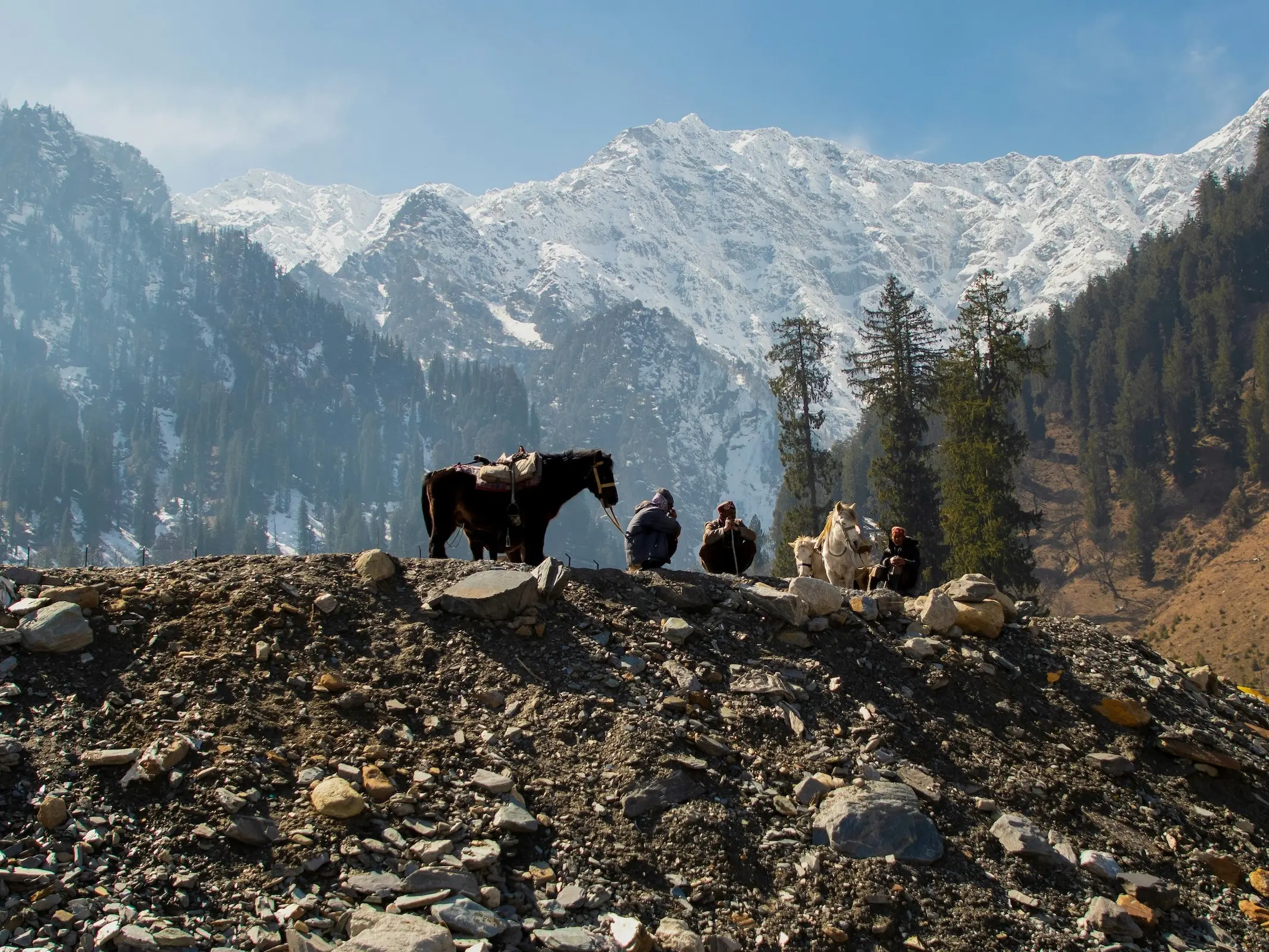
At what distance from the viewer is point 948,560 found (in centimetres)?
3078

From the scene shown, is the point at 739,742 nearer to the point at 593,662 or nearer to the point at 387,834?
the point at 593,662

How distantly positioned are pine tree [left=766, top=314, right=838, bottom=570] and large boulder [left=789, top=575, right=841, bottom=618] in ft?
78.7

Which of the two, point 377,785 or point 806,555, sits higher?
point 806,555

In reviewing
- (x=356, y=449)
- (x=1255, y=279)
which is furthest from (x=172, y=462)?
(x=1255, y=279)

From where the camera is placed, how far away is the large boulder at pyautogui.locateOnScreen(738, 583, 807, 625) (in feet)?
32.7

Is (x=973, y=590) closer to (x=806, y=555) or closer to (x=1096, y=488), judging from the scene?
(x=806, y=555)

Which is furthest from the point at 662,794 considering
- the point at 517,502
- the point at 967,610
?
the point at 517,502

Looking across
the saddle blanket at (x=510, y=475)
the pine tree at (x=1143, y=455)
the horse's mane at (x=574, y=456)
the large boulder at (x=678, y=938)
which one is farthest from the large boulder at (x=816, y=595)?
the pine tree at (x=1143, y=455)

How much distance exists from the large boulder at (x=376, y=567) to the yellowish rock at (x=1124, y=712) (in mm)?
7262

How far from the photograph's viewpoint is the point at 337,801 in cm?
667

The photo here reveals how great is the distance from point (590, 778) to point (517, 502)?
5.25 metres

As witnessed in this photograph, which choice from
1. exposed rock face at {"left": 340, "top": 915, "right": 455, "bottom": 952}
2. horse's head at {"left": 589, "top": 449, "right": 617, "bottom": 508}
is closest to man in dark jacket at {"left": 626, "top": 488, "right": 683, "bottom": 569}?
horse's head at {"left": 589, "top": 449, "right": 617, "bottom": 508}

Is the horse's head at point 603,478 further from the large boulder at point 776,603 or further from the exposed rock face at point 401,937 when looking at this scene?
the exposed rock face at point 401,937

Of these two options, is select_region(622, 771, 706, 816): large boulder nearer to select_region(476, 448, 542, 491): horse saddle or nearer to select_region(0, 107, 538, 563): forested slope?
select_region(476, 448, 542, 491): horse saddle
